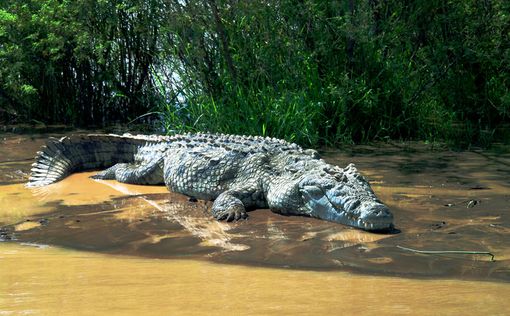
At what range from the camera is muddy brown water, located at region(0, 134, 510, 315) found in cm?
353

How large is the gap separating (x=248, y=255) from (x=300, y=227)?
0.93 meters

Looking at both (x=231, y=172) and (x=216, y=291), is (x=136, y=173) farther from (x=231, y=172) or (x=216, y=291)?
(x=216, y=291)

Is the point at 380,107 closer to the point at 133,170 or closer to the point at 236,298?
the point at 133,170

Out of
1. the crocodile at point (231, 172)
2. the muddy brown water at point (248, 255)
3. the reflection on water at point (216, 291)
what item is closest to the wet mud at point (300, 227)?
the muddy brown water at point (248, 255)

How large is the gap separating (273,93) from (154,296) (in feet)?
19.6

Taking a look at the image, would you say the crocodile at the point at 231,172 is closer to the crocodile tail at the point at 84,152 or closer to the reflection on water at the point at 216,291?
the crocodile tail at the point at 84,152

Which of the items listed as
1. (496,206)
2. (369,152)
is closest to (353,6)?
(369,152)

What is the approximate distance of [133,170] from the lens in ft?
25.3

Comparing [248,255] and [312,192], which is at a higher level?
[312,192]

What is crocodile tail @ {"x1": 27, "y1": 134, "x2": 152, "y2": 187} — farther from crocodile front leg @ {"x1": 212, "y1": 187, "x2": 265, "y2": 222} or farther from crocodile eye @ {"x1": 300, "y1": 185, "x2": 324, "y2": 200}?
crocodile eye @ {"x1": 300, "y1": 185, "x2": 324, "y2": 200}

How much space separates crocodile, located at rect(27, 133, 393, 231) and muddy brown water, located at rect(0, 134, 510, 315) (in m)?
0.15

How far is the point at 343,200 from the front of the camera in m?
5.36

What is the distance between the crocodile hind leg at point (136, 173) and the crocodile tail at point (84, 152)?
0.37 metres

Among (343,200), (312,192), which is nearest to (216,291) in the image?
(343,200)
